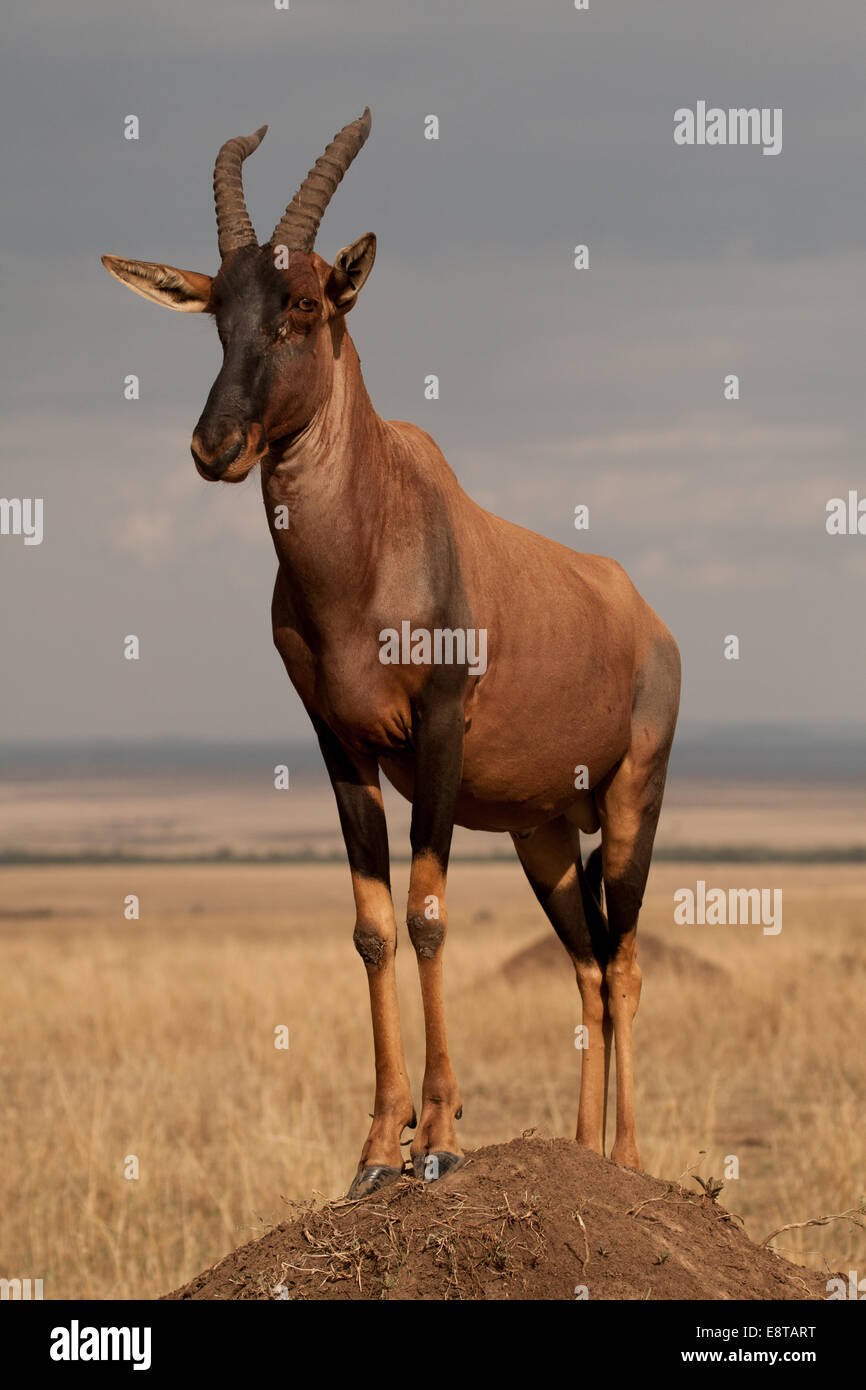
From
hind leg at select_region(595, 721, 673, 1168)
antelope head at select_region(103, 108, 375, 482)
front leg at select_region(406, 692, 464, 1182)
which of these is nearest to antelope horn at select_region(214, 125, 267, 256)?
antelope head at select_region(103, 108, 375, 482)

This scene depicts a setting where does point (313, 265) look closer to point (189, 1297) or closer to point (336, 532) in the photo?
point (336, 532)

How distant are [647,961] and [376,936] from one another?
20996mm

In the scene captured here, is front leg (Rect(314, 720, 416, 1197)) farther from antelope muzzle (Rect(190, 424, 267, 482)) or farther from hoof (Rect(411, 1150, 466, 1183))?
antelope muzzle (Rect(190, 424, 267, 482))

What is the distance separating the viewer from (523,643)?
7996mm

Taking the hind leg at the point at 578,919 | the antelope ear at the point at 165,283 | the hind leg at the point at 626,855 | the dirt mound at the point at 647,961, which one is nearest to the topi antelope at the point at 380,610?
the antelope ear at the point at 165,283

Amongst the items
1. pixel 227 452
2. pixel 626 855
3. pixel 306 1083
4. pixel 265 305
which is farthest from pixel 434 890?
pixel 306 1083

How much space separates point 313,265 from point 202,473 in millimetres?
1171

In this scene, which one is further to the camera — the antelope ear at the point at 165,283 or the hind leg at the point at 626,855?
the hind leg at the point at 626,855

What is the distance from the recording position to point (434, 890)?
24.2ft

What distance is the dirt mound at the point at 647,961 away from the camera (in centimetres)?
2786

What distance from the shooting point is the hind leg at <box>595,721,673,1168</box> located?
29.2 feet

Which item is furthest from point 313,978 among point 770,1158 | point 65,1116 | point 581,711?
point 581,711

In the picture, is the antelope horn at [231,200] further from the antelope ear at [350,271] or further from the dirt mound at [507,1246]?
the dirt mound at [507,1246]

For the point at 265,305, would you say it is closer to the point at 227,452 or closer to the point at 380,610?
the point at 227,452
